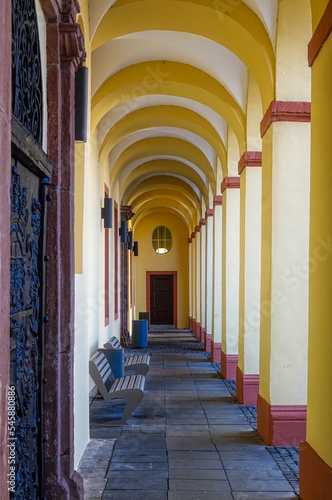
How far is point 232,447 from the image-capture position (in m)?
6.11

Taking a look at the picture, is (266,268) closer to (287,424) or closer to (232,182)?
(287,424)

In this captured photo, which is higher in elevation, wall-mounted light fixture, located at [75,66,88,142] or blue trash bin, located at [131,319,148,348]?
wall-mounted light fixture, located at [75,66,88,142]

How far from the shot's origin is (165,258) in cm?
2717

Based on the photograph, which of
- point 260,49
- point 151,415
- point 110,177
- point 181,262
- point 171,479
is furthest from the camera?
point 181,262

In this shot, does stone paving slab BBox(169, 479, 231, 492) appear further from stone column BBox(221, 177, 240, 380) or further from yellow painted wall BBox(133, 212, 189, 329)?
yellow painted wall BBox(133, 212, 189, 329)

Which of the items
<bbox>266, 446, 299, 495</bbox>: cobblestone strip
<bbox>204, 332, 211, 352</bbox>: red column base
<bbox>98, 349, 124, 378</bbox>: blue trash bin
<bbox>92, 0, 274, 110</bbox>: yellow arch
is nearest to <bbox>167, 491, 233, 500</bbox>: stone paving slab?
<bbox>266, 446, 299, 495</bbox>: cobblestone strip

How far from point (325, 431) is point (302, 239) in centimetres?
266

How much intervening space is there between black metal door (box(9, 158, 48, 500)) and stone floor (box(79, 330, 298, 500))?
4.84 feet

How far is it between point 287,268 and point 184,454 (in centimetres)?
221

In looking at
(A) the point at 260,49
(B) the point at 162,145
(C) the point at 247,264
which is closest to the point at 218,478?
(C) the point at 247,264

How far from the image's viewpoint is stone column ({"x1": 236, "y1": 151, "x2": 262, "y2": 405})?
8.28 m

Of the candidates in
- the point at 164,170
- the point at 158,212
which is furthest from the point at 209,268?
the point at 158,212

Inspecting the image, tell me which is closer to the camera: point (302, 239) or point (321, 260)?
point (321, 260)

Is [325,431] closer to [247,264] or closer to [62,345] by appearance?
[62,345]
